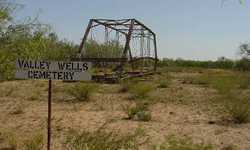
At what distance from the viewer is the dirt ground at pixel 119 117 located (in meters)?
11.3

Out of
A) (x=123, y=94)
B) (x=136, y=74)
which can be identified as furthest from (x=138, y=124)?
(x=136, y=74)

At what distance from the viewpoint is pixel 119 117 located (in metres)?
13.8

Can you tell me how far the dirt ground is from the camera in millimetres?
11328

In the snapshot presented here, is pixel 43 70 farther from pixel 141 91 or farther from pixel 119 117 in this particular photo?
pixel 141 91

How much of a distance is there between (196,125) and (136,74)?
54.3 ft

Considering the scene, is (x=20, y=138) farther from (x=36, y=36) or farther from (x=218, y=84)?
(x=218, y=84)

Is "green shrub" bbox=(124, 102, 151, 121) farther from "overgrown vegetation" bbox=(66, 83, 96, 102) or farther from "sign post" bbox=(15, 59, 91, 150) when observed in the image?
"sign post" bbox=(15, 59, 91, 150)

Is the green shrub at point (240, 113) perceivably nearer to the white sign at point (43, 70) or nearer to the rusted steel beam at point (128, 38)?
the white sign at point (43, 70)

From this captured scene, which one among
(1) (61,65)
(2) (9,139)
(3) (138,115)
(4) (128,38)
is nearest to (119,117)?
(3) (138,115)

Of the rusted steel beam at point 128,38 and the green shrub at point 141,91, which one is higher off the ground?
the rusted steel beam at point 128,38

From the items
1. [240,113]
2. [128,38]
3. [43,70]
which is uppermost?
[128,38]

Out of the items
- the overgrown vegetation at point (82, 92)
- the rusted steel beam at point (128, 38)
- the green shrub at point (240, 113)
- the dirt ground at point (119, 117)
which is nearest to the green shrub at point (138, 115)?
the dirt ground at point (119, 117)

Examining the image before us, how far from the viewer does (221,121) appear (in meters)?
13.4

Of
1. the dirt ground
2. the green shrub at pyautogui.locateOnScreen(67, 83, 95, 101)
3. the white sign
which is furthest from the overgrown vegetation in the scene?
the white sign
